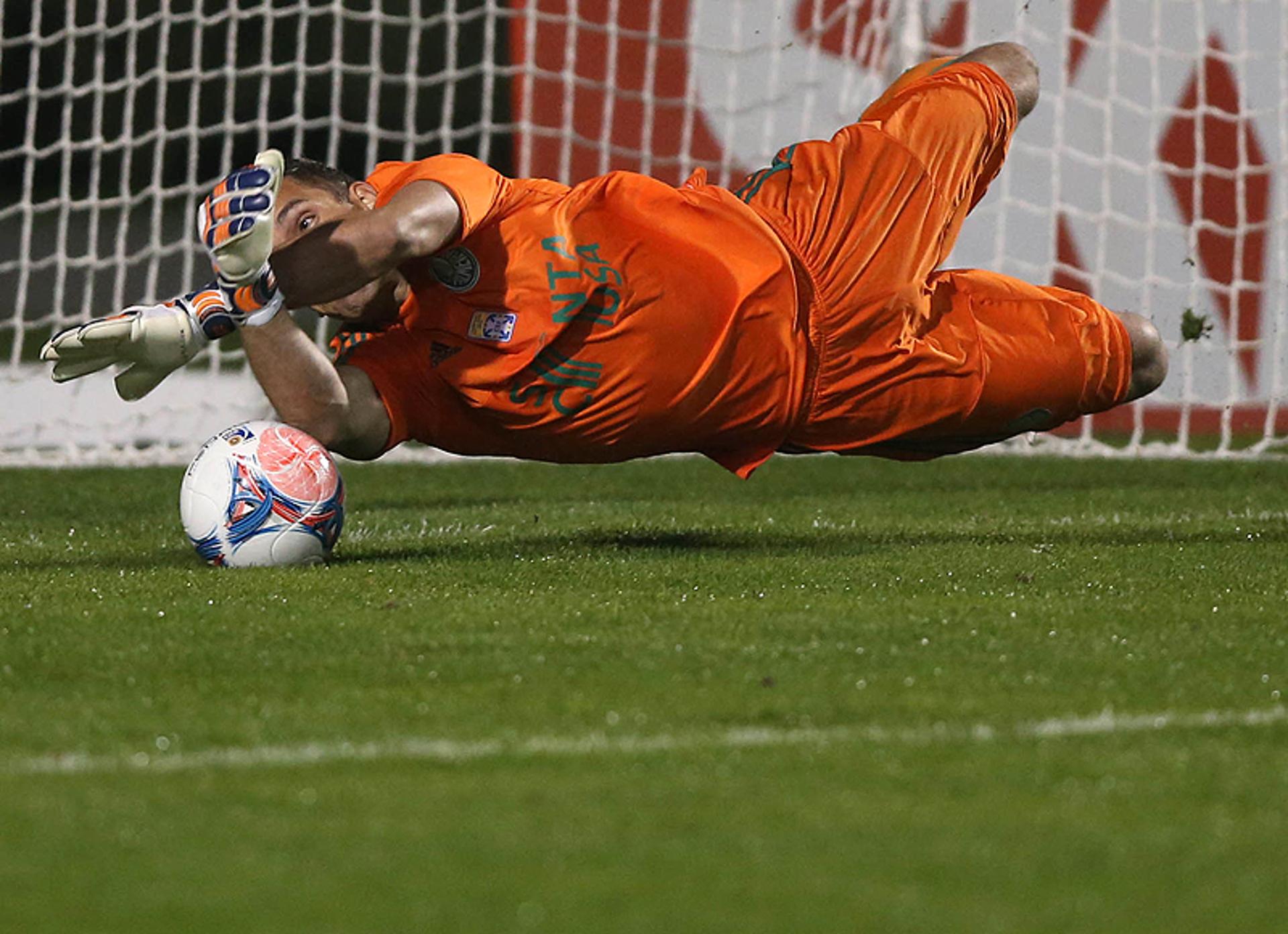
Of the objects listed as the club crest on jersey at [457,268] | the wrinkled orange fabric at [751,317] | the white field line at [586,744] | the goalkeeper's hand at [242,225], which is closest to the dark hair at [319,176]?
the wrinkled orange fabric at [751,317]

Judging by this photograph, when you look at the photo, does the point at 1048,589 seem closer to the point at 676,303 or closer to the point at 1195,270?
the point at 676,303

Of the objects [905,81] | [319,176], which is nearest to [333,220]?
[319,176]

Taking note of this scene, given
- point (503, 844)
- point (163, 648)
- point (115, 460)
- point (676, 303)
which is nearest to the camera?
point (503, 844)

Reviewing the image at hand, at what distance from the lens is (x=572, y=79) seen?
7.86 metres

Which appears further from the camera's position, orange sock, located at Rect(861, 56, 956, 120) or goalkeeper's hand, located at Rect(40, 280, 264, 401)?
orange sock, located at Rect(861, 56, 956, 120)

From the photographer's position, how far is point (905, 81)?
477cm

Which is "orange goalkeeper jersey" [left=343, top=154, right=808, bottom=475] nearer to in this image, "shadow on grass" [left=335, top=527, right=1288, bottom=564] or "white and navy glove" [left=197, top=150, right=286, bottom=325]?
"shadow on grass" [left=335, top=527, right=1288, bottom=564]

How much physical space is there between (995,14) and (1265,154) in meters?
1.29

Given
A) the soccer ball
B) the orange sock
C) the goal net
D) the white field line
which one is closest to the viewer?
the white field line

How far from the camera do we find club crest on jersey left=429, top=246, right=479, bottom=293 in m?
4.08

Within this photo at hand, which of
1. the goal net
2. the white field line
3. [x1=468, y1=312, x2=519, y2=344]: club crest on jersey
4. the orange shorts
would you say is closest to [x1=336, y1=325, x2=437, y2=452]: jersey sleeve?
[x1=468, y1=312, x2=519, y2=344]: club crest on jersey

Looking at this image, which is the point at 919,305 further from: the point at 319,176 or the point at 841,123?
the point at 841,123

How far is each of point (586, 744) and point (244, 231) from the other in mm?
1665

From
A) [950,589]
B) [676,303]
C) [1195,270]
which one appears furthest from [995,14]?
[950,589]
